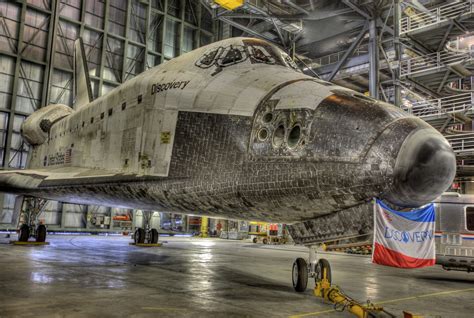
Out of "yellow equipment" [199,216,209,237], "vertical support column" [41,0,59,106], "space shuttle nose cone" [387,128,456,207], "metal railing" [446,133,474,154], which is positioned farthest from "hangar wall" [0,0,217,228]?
"space shuttle nose cone" [387,128,456,207]

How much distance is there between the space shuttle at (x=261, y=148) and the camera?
389 centimetres

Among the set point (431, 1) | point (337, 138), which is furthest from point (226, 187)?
point (431, 1)

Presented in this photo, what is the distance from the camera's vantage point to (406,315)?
3.91m

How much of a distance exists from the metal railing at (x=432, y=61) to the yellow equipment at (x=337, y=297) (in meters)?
13.6

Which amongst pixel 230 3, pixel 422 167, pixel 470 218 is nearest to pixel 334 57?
pixel 230 3

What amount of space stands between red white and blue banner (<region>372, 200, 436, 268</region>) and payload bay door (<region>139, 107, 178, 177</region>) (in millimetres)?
2915

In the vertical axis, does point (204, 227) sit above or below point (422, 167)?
below

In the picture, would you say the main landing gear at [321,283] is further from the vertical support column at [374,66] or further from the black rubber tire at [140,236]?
the vertical support column at [374,66]

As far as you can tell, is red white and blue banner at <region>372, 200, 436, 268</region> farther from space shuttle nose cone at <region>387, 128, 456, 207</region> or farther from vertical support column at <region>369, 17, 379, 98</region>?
vertical support column at <region>369, 17, 379, 98</region>

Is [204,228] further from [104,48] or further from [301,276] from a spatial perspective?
[301,276]

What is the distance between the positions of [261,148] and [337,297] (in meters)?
2.14

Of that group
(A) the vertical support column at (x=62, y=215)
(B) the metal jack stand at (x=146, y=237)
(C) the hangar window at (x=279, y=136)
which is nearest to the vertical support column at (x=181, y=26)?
(A) the vertical support column at (x=62, y=215)

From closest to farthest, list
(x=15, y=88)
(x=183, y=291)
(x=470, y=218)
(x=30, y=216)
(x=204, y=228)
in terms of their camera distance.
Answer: (x=183, y=291) → (x=470, y=218) → (x=30, y=216) → (x=15, y=88) → (x=204, y=228)

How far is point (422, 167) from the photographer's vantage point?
369cm
